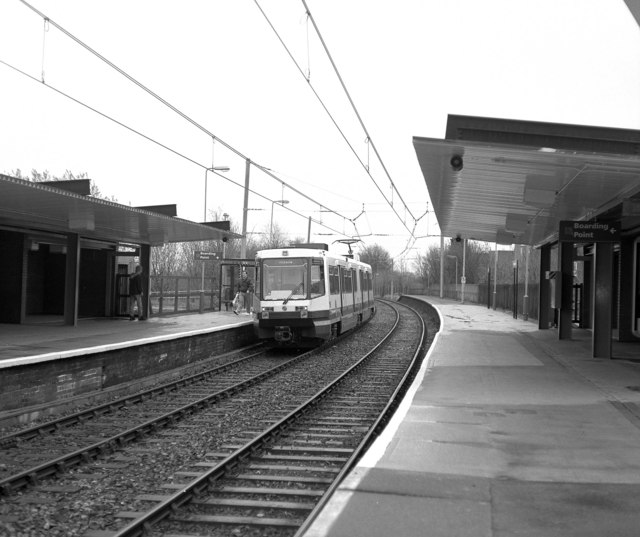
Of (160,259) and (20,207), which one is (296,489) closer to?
(20,207)

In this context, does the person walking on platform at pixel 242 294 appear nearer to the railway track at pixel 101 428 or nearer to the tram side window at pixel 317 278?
the tram side window at pixel 317 278

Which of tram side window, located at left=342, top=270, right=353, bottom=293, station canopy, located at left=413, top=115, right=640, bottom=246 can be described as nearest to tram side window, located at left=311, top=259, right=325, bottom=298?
tram side window, located at left=342, top=270, right=353, bottom=293

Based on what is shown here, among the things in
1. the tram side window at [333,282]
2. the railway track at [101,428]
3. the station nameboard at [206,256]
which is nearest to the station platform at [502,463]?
the railway track at [101,428]

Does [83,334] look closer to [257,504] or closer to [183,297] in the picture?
[183,297]

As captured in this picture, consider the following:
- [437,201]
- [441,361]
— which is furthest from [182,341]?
[437,201]

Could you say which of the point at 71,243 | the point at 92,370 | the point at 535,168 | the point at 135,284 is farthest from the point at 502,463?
the point at 135,284

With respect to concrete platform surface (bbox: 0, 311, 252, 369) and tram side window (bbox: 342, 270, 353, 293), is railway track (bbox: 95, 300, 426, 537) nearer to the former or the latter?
concrete platform surface (bbox: 0, 311, 252, 369)

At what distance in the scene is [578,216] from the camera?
18.1 metres

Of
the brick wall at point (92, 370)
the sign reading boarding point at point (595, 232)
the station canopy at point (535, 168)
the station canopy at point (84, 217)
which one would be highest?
the station canopy at point (535, 168)

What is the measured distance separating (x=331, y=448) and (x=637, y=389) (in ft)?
17.7

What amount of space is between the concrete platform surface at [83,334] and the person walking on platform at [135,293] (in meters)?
0.35

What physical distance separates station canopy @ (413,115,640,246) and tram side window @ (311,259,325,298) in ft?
12.3

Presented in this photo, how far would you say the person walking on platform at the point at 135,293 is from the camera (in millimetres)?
22067

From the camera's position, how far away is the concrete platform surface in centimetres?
1188
